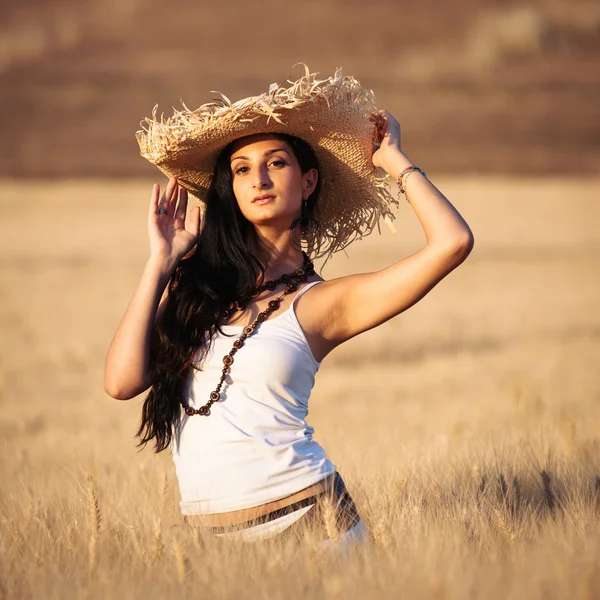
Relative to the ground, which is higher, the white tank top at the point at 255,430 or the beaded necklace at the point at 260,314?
the beaded necklace at the point at 260,314

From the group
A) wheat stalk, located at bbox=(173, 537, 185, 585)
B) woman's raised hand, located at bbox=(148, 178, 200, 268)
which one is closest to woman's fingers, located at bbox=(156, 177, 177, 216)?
woman's raised hand, located at bbox=(148, 178, 200, 268)

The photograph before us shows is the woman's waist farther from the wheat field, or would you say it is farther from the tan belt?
the wheat field

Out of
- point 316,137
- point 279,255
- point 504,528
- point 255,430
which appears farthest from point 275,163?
point 504,528

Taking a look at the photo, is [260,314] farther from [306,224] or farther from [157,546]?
[157,546]

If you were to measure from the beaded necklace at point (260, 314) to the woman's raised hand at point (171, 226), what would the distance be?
0.27 meters

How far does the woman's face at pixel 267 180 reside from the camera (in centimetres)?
381

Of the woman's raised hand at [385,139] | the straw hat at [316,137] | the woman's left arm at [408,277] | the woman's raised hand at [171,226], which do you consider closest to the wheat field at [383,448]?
the woman's left arm at [408,277]

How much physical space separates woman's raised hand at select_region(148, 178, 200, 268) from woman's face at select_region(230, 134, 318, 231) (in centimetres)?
20

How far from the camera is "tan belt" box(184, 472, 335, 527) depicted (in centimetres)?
346

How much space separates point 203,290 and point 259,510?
0.79 m

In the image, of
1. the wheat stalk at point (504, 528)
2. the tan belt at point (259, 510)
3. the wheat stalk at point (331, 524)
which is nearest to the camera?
the wheat stalk at point (331, 524)

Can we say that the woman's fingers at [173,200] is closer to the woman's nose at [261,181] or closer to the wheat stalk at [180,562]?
the woman's nose at [261,181]

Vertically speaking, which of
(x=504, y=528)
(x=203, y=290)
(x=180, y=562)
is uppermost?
(x=203, y=290)

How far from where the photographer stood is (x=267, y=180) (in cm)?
382
